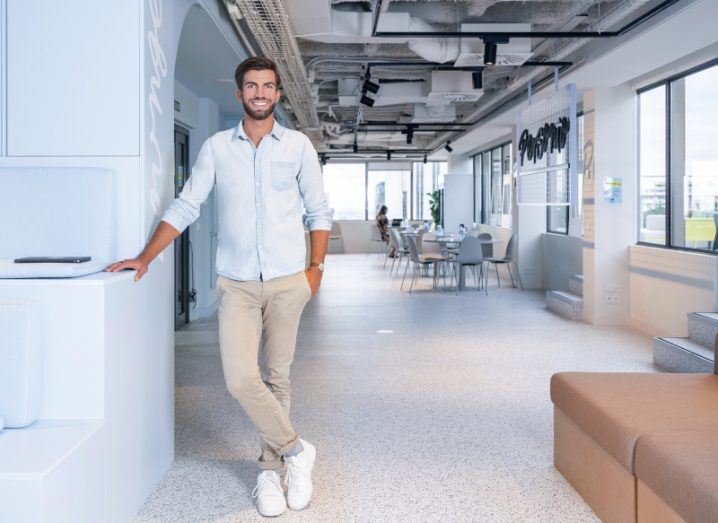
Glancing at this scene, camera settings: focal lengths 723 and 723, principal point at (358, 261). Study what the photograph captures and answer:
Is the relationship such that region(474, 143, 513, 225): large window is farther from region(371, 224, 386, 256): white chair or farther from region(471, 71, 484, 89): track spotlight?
region(471, 71, 484, 89): track spotlight

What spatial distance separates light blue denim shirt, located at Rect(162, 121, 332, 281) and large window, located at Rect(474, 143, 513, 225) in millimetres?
11727

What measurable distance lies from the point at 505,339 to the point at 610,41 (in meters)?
3.09

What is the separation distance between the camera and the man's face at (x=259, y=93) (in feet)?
10.00

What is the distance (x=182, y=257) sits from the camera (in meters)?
8.75

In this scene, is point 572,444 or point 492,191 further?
point 492,191

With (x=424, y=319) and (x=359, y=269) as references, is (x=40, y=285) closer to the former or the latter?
(x=424, y=319)

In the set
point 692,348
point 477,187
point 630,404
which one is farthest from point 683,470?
point 477,187

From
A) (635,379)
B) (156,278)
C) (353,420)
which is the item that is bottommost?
(353,420)

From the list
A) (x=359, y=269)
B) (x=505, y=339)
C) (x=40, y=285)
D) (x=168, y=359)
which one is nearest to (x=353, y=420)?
(x=168, y=359)

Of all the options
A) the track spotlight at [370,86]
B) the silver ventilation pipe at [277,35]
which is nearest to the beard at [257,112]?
the silver ventilation pipe at [277,35]

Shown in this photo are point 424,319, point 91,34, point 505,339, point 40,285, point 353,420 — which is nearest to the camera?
point 40,285

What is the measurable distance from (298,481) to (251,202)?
1232mm

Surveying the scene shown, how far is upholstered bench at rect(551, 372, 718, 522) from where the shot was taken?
8.88 ft

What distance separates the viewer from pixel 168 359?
359cm
